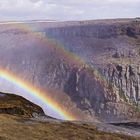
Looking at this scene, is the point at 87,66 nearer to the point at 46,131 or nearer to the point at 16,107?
the point at 16,107

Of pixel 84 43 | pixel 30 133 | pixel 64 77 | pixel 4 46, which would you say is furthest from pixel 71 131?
pixel 4 46

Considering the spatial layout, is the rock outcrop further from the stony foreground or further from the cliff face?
the cliff face

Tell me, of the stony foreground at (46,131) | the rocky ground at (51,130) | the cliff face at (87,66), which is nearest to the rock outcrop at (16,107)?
the rocky ground at (51,130)

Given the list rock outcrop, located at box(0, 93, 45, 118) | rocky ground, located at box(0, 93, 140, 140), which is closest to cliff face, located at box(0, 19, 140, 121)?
rock outcrop, located at box(0, 93, 45, 118)

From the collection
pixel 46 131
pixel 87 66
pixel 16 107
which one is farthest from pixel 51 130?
pixel 87 66

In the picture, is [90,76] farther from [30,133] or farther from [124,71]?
[30,133]

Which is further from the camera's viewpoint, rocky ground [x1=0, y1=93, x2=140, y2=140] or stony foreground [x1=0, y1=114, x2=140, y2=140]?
rocky ground [x1=0, y1=93, x2=140, y2=140]

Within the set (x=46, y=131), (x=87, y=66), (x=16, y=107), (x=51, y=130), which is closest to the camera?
(x=46, y=131)

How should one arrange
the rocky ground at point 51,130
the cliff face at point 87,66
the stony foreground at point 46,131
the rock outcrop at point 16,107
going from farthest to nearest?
the cliff face at point 87,66
the rock outcrop at point 16,107
the rocky ground at point 51,130
the stony foreground at point 46,131

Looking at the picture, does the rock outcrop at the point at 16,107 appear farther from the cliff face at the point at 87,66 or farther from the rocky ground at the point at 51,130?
the cliff face at the point at 87,66
